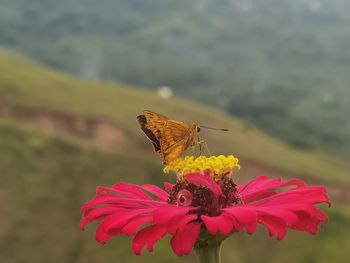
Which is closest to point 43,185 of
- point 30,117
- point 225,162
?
point 30,117

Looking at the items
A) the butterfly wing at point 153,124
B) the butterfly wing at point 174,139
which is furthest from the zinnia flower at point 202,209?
the butterfly wing at point 153,124

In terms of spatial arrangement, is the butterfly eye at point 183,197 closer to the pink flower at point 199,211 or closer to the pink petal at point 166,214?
the pink flower at point 199,211

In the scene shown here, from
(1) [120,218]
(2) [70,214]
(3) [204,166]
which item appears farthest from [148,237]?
(2) [70,214]

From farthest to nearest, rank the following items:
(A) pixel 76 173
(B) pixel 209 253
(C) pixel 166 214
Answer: (A) pixel 76 173
(B) pixel 209 253
(C) pixel 166 214

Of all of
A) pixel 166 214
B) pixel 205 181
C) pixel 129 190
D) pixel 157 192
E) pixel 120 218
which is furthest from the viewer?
pixel 157 192

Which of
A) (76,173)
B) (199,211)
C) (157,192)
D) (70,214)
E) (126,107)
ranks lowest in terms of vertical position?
(199,211)

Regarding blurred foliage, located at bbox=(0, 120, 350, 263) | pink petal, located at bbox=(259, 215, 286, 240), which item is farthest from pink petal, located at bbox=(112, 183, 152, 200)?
blurred foliage, located at bbox=(0, 120, 350, 263)

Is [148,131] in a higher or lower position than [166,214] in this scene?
higher

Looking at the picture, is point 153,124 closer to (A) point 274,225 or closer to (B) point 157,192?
(B) point 157,192

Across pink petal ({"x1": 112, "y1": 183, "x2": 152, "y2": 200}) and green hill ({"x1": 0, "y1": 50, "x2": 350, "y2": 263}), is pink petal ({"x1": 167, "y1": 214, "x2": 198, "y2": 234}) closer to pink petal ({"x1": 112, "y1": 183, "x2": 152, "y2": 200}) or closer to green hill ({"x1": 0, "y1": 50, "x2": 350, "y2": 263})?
pink petal ({"x1": 112, "y1": 183, "x2": 152, "y2": 200})
